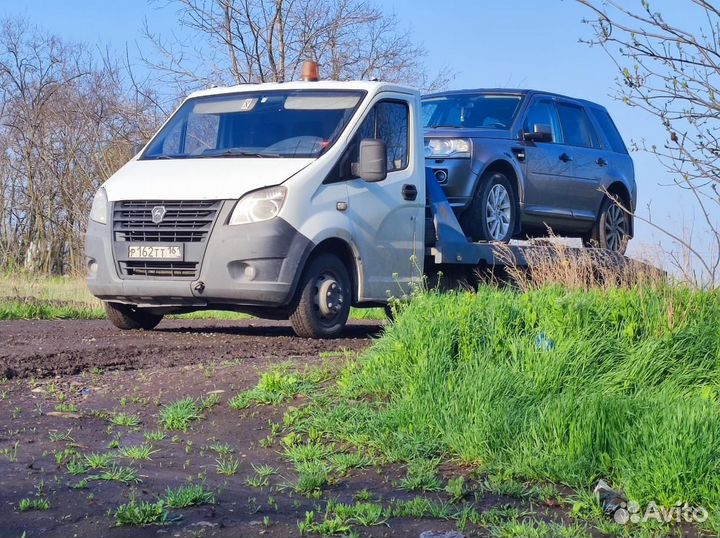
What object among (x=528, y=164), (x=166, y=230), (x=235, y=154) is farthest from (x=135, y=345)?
(x=528, y=164)

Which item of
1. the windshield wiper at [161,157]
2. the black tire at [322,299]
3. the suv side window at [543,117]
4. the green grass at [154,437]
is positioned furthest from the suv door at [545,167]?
the green grass at [154,437]

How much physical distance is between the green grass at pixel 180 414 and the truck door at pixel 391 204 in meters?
3.53

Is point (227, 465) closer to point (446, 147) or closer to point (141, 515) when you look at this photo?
point (141, 515)

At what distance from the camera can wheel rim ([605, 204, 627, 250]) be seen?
1295cm

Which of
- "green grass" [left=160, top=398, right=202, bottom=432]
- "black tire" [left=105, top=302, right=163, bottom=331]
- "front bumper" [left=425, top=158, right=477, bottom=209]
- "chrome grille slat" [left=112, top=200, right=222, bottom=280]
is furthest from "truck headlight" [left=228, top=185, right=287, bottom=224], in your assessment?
"green grass" [left=160, top=398, right=202, bottom=432]

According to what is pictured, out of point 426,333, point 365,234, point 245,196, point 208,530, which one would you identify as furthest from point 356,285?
point 208,530

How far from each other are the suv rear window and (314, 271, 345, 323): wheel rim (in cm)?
534

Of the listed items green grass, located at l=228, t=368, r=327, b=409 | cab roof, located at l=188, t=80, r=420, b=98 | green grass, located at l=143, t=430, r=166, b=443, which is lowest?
green grass, located at l=143, t=430, r=166, b=443

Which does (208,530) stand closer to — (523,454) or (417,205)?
(523,454)

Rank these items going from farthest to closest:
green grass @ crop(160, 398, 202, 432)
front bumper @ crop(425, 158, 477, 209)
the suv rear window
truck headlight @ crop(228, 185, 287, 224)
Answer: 1. the suv rear window
2. front bumper @ crop(425, 158, 477, 209)
3. truck headlight @ crop(228, 185, 287, 224)
4. green grass @ crop(160, 398, 202, 432)

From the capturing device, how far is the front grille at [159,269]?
9250mm

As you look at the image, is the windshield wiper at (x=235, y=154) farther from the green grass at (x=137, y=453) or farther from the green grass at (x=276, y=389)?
the green grass at (x=137, y=453)

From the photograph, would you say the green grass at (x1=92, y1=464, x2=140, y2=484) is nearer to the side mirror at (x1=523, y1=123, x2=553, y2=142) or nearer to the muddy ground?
the muddy ground

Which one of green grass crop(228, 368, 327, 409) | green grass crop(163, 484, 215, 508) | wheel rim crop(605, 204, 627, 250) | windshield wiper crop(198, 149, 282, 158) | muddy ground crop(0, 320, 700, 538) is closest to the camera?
muddy ground crop(0, 320, 700, 538)
